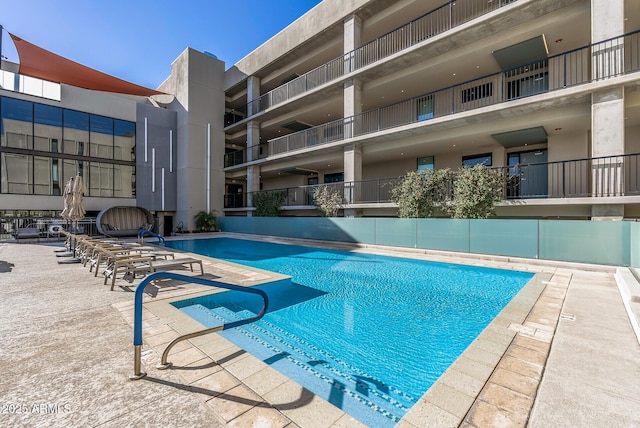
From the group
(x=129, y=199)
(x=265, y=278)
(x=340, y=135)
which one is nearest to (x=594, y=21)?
(x=340, y=135)

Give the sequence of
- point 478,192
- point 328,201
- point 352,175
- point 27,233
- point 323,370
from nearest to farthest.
A: point 323,370 → point 478,192 → point 27,233 → point 352,175 → point 328,201

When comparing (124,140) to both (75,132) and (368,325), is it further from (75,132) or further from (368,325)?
(368,325)

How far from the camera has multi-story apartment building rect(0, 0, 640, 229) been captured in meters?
9.31

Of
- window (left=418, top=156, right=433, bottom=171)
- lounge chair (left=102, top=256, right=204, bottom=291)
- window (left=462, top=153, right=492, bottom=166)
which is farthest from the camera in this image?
window (left=418, top=156, right=433, bottom=171)

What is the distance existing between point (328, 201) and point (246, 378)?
1236 cm

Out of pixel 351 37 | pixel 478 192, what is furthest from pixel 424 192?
pixel 351 37

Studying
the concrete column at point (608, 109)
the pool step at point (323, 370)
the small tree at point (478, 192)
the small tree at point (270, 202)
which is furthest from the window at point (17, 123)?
the concrete column at point (608, 109)

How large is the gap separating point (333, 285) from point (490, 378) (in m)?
4.37

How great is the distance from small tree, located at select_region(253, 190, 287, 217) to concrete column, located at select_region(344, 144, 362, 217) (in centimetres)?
501

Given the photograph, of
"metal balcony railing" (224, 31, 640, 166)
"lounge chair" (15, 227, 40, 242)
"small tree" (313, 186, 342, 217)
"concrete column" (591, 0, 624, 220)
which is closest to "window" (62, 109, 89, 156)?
"lounge chair" (15, 227, 40, 242)

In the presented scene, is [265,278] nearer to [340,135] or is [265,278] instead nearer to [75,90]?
[340,135]

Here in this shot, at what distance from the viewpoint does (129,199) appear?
768 inches

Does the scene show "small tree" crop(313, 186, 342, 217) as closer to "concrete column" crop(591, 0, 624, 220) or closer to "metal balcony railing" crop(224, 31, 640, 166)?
"metal balcony railing" crop(224, 31, 640, 166)

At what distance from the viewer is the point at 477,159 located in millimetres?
13742
